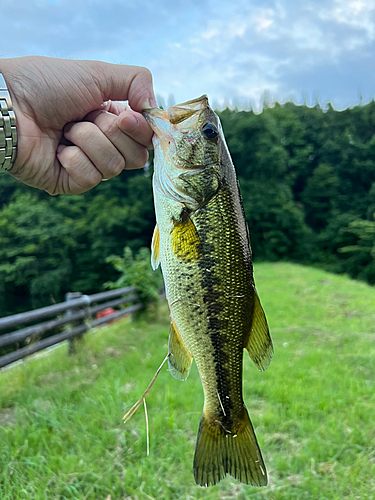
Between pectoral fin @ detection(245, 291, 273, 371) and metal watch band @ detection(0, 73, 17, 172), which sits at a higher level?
metal watch band @ detection(0, 73, 17, 172)

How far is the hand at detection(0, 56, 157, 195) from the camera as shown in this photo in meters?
1.73

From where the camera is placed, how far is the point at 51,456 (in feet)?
9.20

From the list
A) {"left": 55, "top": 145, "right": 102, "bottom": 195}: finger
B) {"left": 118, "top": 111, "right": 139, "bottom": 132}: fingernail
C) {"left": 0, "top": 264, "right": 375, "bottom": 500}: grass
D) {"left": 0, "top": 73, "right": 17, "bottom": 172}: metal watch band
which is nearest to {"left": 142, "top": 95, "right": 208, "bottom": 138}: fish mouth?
{"left": 118, "top": 111, "right": 139, "bottom": 132}: fingernail

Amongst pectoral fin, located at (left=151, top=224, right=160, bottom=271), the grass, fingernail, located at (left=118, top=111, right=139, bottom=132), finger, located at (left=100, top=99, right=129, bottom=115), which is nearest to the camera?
pectoral fin, located at (left=151, top=224, right=160, bottom=271)

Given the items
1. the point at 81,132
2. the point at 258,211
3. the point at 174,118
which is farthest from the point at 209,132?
the point at 258,211

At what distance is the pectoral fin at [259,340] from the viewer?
4.52ft

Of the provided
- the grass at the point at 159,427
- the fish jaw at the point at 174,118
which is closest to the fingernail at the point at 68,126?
the fish jaw at the point at 174,118

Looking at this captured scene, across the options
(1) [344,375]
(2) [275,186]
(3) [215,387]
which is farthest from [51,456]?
(2) [275,186]

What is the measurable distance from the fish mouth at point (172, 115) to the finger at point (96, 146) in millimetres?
341

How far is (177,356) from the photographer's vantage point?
1.46 meters

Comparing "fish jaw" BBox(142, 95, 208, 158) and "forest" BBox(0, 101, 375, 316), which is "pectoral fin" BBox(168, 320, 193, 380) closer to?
"fish jaw" BBox(142, 95, 208, 158)

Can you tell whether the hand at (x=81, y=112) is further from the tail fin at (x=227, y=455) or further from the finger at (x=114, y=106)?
the tail fin at (x=227, y=455)

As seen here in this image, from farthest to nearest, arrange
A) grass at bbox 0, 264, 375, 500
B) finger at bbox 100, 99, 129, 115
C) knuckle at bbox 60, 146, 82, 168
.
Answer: grass at bbox 0, 264, 375, 500 → finger at bbox 100, 99, 129, 115 → knuckle at bbox 60, 146, 82, 168

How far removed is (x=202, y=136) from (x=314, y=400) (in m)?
3.44
